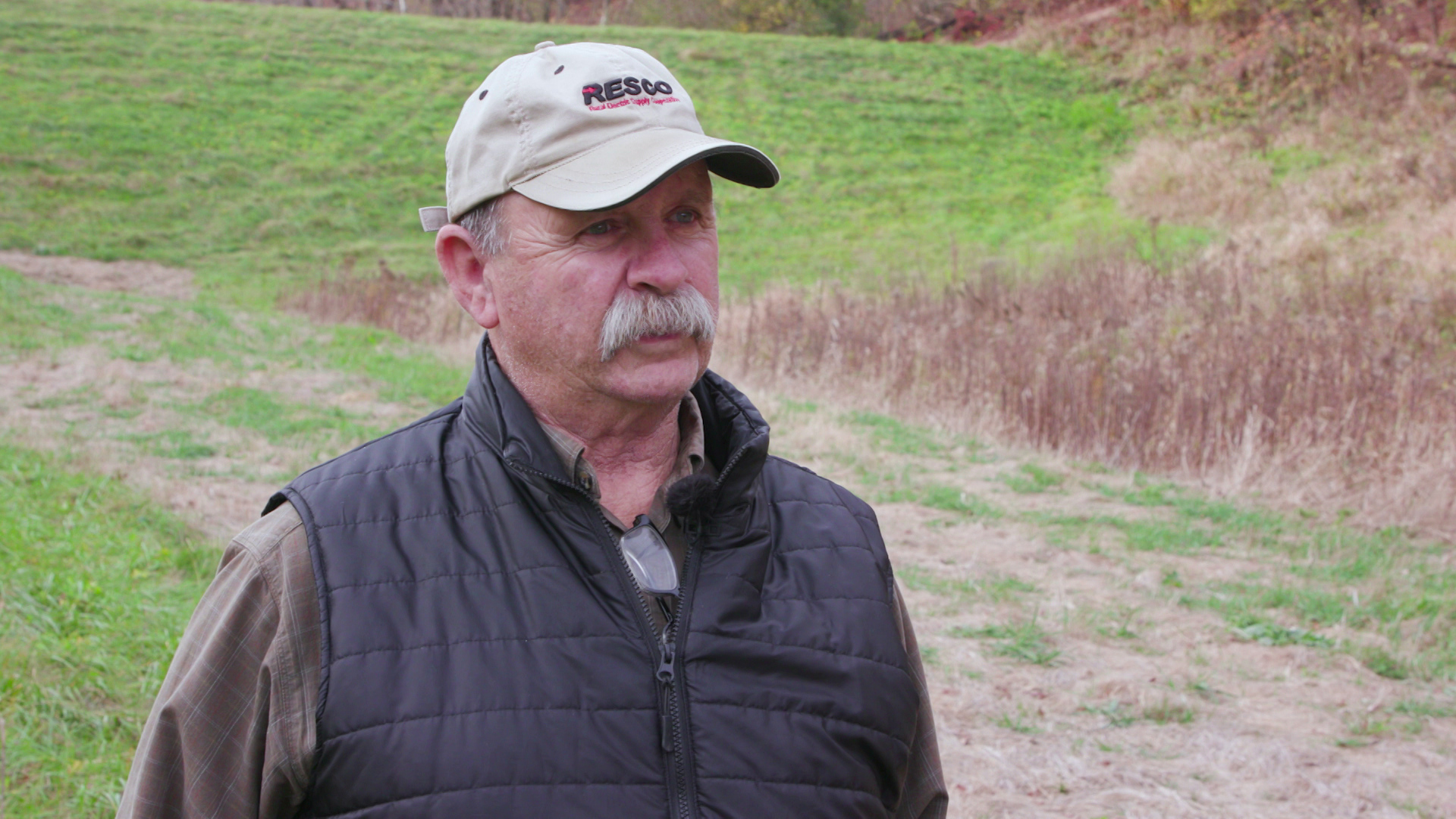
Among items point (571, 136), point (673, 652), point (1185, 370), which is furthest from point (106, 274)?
point (673, 652)

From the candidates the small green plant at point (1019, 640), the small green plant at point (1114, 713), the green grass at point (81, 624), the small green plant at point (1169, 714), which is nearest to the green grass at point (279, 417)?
the green grass at point (81, 624)

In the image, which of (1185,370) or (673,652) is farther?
(1185,370)

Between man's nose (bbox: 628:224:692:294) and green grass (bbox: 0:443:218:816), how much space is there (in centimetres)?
245

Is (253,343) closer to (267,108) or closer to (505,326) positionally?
(505,326)

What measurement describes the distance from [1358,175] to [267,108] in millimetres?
24140

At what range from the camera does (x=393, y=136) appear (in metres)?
28.6

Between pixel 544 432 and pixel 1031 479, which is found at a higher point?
pixel 544 432

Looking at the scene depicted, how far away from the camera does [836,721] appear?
69.2 inches

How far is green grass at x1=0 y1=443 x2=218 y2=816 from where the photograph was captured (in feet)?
11.1

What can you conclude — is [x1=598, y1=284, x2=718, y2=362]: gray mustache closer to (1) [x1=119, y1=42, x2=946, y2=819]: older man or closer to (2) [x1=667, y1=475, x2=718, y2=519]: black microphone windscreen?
(1) [x1=119, y1=42, x2=946, y2=819]: older man

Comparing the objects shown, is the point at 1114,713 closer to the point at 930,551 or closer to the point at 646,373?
the point at 930,551

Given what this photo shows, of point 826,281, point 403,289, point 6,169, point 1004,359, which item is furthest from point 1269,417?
point 6,169

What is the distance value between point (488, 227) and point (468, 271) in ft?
0.36

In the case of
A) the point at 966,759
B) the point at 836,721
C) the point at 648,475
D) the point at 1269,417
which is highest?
the point at 648,475
